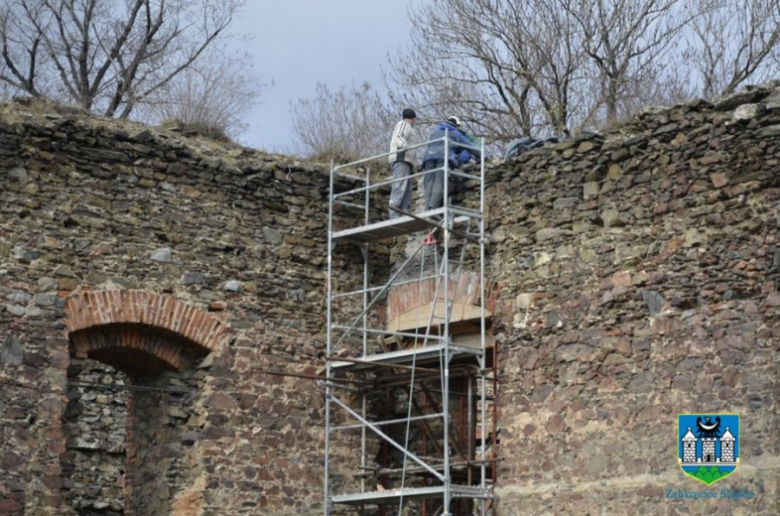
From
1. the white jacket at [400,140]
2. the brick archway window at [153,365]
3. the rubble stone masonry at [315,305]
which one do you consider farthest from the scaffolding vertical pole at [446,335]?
the brick archway window at [153,365]

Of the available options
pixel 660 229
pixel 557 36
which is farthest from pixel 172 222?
pixel 557 36

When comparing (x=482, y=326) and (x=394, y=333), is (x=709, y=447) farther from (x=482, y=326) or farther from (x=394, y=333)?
(x=394, y=333)

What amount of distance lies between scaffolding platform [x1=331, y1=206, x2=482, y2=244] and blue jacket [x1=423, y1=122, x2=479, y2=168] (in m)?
0.52

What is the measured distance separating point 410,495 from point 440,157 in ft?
9.60

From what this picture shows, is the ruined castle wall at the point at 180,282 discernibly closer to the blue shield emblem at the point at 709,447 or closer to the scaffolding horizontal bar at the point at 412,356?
the scaffolding horizontal bar at the point at 412,356

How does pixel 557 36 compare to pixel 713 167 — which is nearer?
pixel 713 167

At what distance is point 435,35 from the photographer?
66.5ft

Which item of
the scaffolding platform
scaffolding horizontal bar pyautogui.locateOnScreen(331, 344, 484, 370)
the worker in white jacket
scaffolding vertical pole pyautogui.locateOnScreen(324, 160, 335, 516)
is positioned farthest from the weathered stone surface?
the worker in white jacket

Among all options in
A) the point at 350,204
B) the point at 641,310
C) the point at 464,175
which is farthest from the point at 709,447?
the point at 350,204

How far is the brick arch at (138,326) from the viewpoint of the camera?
1205cm

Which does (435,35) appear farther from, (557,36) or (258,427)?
(258,427)

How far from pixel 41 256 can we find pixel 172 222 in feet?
4.00

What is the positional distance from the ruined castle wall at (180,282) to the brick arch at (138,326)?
0.26ft

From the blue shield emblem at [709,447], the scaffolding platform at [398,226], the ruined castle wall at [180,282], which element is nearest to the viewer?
the blue shield emblem at [709,447]
